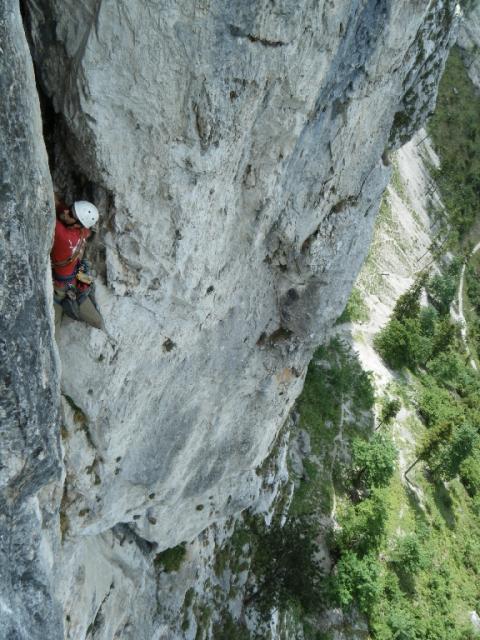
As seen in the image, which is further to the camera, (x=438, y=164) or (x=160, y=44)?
(x=438, y=164)

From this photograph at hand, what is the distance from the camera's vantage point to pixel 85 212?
827cm

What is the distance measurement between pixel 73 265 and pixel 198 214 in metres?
2.52

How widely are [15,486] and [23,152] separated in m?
4.91

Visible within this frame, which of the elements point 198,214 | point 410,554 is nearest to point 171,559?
point 198,214

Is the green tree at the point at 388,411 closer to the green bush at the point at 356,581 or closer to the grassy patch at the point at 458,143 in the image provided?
the green bush at the point at 356,581

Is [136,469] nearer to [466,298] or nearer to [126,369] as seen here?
[126,369]

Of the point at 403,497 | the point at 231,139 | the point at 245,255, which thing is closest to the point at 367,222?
the point at 245,255

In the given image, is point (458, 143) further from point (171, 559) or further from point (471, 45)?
point (171, 559)

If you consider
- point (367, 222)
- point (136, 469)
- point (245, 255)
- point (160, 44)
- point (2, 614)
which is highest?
point (160, 44)

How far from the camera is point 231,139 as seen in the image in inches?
349

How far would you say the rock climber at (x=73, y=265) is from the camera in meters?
8.31

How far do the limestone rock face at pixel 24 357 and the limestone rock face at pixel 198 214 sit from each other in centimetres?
78

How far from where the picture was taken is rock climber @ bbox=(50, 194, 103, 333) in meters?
8.31

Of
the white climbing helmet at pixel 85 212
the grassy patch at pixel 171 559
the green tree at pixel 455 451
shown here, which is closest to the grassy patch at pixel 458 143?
the green tree at pixel 455 451
